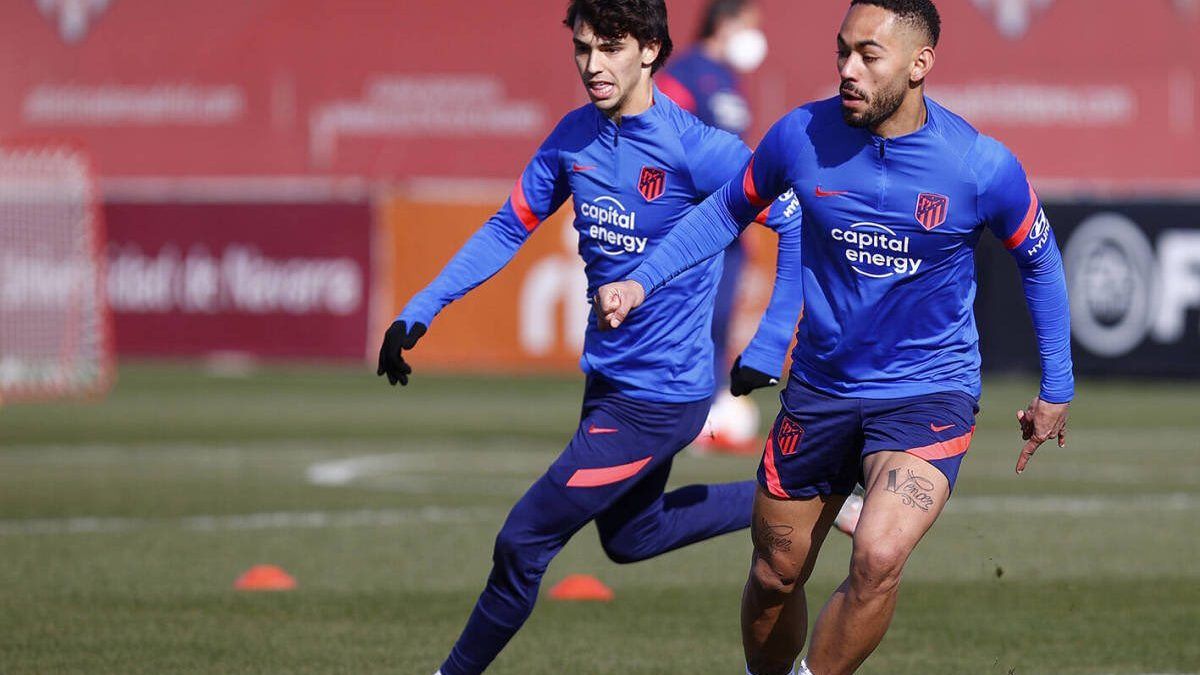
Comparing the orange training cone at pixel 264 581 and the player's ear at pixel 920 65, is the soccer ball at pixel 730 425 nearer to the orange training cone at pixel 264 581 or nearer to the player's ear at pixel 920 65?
the orange training cone at pixel 264 581

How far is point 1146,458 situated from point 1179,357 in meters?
5.45

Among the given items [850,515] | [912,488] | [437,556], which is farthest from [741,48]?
[912,488]

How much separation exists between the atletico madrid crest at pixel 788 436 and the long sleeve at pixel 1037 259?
2.31ft

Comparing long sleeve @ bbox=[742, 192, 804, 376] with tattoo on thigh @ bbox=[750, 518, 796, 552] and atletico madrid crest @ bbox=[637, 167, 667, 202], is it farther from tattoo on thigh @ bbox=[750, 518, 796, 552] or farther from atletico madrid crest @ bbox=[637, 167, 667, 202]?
tattoo on thigh @ bbox=[750, 518, 796, 552]

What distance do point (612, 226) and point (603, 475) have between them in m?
0.79

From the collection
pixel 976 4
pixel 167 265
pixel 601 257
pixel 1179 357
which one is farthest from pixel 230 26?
pixel 601 257

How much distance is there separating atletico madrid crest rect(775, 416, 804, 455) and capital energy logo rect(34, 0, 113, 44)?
2546 centimetres

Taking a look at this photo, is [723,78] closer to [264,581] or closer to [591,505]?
[264,581]

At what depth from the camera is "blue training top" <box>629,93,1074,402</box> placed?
6.05 metres

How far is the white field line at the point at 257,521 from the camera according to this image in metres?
11.0

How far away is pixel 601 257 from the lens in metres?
7.00

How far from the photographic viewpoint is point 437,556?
10148 mm

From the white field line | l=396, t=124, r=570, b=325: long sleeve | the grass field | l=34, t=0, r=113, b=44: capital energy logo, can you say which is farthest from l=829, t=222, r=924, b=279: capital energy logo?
l=34, t=0, r=113, b=44: capital energy logo

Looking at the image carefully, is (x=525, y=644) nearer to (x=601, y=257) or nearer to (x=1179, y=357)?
(x=601, y=257)
